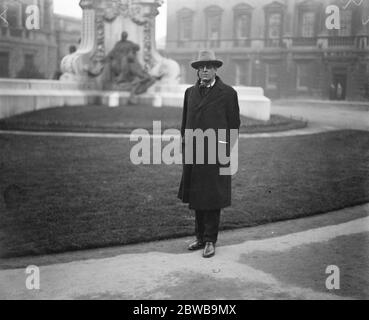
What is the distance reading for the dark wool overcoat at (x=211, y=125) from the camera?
212 inches

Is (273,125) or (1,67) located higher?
(1,67)

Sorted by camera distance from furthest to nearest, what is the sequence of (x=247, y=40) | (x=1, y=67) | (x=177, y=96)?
1. (x=247, y=40)
2. (x=1, y=67)
3. (x=177, y=96)

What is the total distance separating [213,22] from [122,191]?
4043 centimetres

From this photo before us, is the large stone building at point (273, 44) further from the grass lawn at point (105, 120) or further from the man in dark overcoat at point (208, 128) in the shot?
the man in dark overcoat at point (208, 128)

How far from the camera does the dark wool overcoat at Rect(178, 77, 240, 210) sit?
5375 millimetres

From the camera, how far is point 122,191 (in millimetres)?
7723

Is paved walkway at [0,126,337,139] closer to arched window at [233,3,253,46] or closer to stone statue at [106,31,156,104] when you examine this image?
stone statue at [106,31,156,104]

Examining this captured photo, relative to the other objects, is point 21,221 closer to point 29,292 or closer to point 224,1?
point 29,292

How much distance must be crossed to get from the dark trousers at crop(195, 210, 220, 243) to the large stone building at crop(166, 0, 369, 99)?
33.3 meters

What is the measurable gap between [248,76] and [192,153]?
3924 centimetres

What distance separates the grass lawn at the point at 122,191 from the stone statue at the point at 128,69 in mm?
7076

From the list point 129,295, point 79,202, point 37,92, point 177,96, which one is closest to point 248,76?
point 177,96

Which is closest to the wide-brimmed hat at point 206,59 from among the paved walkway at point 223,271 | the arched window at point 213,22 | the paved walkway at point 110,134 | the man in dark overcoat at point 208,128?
the man in dark overcoat at point 208,128

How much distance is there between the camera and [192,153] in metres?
5.53
